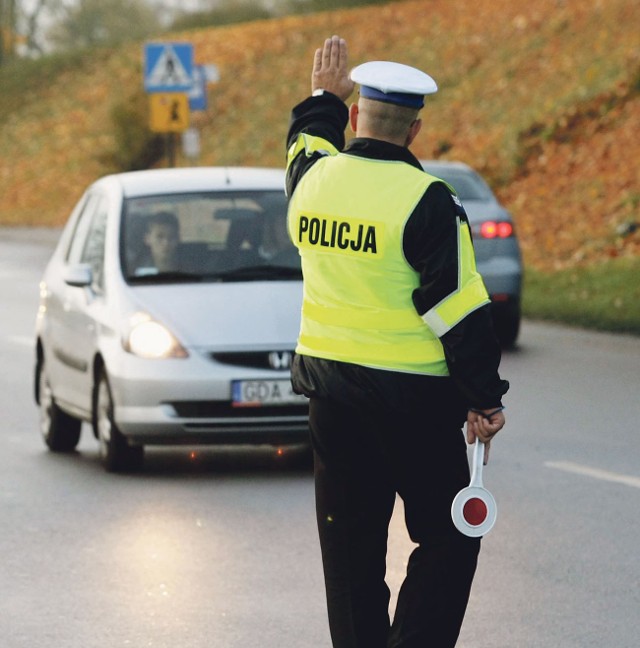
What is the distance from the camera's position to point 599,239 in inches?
981

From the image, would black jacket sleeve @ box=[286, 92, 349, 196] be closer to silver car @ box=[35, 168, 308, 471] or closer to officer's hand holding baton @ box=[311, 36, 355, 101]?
officer's hand holding baton @ box=[311, 36, 355, 101]

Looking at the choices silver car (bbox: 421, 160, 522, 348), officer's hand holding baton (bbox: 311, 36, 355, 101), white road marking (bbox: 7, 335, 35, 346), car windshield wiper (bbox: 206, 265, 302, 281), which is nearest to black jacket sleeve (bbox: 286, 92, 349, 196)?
officer's hand holding baton (bbox: 311, 36, 355, 101)

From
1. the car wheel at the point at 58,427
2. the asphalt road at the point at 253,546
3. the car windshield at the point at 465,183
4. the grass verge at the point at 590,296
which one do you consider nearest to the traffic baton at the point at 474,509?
the asphalt road at the point at 253,546

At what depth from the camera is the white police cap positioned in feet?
15.9

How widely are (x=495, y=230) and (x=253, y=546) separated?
9691 mm

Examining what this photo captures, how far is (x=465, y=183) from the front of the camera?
18.1 m

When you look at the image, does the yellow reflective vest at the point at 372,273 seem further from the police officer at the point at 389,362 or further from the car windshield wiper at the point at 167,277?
the car windshield wiper at the point at 167,277

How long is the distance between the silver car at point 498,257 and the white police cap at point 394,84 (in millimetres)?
12237

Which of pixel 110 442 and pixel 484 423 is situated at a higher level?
pixel 484 423

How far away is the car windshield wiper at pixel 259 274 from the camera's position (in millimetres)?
10555

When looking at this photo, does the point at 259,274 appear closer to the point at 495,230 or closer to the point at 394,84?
the point at 394,84

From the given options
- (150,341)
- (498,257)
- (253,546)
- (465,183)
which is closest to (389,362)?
(253,546)

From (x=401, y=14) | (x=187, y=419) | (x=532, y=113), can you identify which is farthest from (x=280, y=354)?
(x=401, y=14)

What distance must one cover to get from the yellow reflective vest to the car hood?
487 cm
